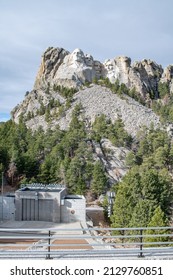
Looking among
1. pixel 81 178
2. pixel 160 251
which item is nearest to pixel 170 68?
pixel 81 178

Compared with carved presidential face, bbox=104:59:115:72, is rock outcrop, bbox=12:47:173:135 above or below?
below

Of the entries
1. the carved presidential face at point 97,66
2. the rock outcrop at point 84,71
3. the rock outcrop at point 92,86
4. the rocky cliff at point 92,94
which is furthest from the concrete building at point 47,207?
the carved presidential face at point 97,66

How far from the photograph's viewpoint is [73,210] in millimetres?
28734

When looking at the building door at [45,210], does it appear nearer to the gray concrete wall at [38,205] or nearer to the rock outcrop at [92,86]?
the gray concrete wall at [38,205]

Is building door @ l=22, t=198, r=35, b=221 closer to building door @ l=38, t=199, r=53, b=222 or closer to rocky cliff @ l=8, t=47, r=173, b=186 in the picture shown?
building door @ l=38, t=199, r=53, b=222

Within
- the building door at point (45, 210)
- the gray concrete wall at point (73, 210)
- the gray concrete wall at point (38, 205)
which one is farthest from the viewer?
the building door at point (45, 210)

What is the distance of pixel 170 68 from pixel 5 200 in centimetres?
9534

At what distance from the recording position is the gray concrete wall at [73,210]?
28.7 metres

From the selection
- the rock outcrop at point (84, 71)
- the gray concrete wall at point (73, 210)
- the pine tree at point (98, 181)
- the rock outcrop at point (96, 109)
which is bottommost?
the gray concrete wall at point (73, 210)

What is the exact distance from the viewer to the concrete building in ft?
93.4

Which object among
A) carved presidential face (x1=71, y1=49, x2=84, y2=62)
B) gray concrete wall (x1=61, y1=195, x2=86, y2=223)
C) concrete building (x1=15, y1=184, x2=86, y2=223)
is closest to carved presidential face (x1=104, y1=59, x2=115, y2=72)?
carved presidential face (x1=71, y1=49, x2=84, y2=62)

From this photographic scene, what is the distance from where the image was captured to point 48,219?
29.0 metres
